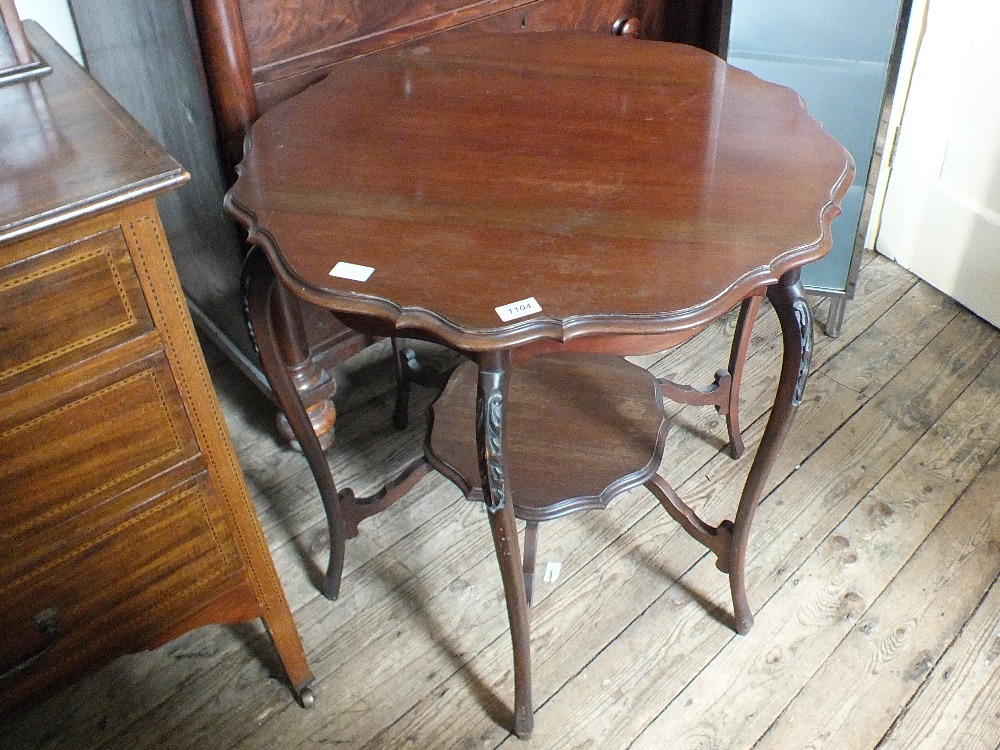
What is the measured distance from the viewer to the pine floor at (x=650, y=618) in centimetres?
146

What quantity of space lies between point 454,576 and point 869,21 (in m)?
1.37

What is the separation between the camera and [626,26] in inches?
77.0

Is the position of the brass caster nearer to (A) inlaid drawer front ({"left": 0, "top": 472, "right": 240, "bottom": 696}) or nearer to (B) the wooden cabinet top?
(A) inlaid drawer front ({"left": 0, "top": 472, "right": 240, "bottom": 696})

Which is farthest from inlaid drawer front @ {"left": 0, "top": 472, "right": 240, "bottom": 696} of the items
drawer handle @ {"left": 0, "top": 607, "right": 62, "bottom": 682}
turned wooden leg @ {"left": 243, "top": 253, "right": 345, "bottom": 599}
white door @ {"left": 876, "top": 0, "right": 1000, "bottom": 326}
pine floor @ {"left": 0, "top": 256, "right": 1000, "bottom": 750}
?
white door @ {"left": 876, "top": 0, "right": 1000, "bottom": 326}

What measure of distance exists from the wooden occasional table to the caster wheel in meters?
0.21

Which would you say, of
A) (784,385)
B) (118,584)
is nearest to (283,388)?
(118,584)

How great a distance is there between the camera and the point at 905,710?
146 centimetres

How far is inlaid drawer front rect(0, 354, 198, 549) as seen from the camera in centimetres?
102

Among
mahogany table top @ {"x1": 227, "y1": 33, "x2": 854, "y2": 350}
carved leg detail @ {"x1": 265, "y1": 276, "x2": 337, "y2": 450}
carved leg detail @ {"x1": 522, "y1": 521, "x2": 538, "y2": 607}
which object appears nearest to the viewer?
mahogany table top @ {"x1": 227, "y1": 33, "x2": 854, "y2": 350}

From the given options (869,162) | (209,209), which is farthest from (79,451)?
(869,162)

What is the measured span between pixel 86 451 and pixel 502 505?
0.49m

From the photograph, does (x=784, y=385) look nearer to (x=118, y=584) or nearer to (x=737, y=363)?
(x=737, y=363)

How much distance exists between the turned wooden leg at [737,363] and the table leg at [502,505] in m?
0.64

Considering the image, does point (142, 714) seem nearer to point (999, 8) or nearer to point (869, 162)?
point (869, 162)
